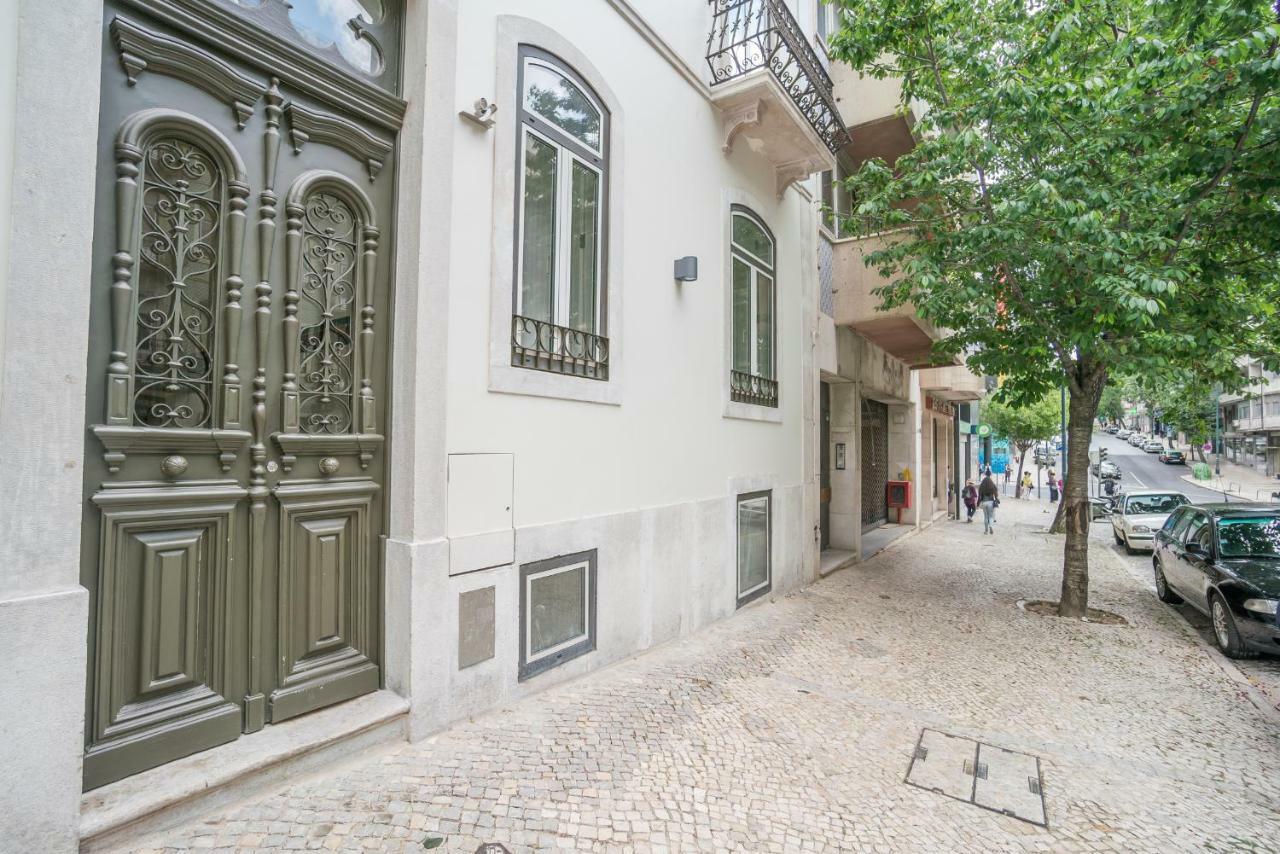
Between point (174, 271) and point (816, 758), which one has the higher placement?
point (174, 271)

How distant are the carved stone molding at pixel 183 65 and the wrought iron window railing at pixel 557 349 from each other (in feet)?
6.49

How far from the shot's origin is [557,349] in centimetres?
492

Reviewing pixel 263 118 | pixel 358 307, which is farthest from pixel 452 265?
pixel 263 118

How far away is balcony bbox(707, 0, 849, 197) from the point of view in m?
6.77

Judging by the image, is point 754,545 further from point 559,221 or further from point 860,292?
point 860,292

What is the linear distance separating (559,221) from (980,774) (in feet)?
16.5

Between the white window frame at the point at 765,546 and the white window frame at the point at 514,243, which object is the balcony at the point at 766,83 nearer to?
the white window frame at the point at 514,243

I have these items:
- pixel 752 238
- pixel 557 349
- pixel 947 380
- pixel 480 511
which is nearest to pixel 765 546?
pixel 752 238

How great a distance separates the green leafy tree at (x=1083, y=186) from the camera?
6168mm

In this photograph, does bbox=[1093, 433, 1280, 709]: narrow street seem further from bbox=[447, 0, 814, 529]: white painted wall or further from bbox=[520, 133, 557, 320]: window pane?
bbox=[520, 133, 557, 320]: window pane

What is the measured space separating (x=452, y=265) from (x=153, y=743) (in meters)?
3.03

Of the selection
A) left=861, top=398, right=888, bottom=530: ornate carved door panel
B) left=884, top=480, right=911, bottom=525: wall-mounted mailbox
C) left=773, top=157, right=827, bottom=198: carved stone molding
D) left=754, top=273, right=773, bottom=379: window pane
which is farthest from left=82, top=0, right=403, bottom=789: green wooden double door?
left=884, top=480, right=911, bottom=525: wall-mounted mailbox

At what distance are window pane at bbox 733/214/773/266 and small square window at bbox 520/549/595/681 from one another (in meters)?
4.76

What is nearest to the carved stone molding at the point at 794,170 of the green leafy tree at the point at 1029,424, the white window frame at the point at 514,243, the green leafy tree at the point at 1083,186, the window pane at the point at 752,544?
the green leafy tree at the point at 1083,186
